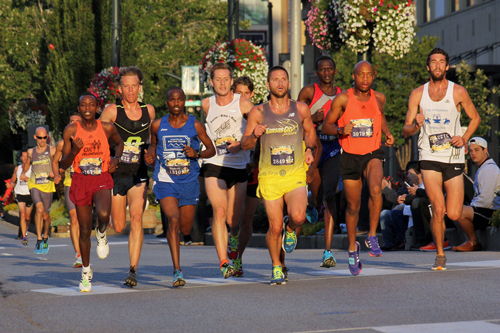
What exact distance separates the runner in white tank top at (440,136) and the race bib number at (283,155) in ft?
5.20

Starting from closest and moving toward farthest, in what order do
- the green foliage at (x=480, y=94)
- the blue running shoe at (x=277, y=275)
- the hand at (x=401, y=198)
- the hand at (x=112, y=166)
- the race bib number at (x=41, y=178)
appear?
the blue running shoe at (x=277, y=275)
the hand at (x=112, y=166)
the hand at (x=401, y=198)
the race bib number at (x=41, y=178)
the green foliage at (x=480, y=94)

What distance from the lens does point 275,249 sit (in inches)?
338

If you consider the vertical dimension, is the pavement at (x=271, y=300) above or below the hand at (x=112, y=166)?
below

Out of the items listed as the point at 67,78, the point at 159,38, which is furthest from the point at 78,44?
the point at 159,38

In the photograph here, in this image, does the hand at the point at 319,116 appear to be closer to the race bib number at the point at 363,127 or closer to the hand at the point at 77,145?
the race bib number at the point at 363,127

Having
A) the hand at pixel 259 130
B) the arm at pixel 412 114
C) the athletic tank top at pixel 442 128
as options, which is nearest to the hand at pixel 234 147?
the hand at pixel 259 130

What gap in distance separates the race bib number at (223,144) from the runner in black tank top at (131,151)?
Answer: 81 centimetres

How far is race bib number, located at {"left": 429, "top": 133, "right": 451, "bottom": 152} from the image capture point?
945cm

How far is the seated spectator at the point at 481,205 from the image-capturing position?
12930mm

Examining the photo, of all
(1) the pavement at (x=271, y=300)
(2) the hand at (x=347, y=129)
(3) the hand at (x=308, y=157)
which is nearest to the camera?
(1) the pavement at (x=271, y=300)

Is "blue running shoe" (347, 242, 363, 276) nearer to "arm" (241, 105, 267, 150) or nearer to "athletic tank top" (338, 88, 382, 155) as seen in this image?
"athletic tank top" (338, 88, 382, 155)

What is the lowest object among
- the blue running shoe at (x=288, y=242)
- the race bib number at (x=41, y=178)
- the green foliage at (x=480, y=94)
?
the blue running shoe at (x=288, y=242)

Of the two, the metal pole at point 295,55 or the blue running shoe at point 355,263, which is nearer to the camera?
the blue running shoe at point 355,263

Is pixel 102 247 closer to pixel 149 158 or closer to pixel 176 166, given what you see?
pixel 149 158
